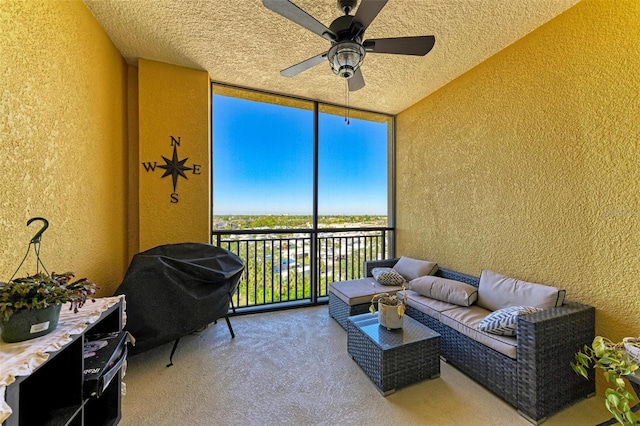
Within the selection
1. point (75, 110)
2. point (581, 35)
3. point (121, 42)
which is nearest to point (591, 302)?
point (581, 35)

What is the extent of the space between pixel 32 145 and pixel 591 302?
3.71 meters

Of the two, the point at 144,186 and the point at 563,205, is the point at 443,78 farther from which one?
the point at 144,186

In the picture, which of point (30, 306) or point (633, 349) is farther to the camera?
point (633, 349)

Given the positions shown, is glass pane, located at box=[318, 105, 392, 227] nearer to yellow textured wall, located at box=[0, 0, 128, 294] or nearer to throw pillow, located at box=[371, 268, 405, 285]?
throw pillow, located at box=[371, 268, 405, 285]

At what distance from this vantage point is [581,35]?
5.86 ft

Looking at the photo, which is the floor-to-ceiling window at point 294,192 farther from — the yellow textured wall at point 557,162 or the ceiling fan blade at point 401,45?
the ceiling fan blade at point 401,45

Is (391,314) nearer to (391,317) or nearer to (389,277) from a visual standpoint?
(391,317)

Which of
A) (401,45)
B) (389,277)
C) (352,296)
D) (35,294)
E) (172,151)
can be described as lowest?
(352,296)

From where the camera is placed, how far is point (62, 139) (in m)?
1.61

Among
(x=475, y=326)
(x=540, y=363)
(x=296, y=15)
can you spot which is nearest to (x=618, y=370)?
(x=540, y=363)

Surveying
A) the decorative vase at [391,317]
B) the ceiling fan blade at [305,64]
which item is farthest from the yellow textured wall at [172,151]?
the decorative vase at [391,317]

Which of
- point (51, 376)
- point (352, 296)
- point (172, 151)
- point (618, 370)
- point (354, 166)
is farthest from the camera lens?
point (354, 166)

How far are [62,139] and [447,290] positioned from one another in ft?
10.5

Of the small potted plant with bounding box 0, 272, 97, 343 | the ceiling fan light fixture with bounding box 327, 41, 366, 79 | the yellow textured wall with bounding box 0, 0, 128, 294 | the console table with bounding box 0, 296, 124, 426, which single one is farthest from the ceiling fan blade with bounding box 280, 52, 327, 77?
the console table with bounding box 0, 296, 124, 426
